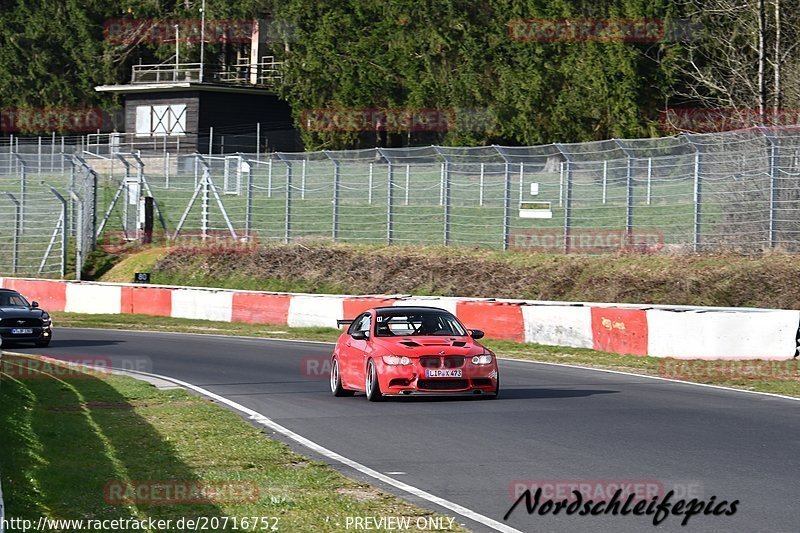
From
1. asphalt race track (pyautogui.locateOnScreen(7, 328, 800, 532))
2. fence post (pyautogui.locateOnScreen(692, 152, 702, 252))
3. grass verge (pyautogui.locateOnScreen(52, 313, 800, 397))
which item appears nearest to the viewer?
asphalt race track (pyautogui.locateOnScreen(7, 328, 800, 532))

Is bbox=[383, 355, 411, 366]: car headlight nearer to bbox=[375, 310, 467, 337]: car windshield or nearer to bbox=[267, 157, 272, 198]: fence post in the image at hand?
bbox=[375, 310, 467, 337]: car windshield

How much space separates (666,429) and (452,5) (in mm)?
42043

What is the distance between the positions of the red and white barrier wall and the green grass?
941cm

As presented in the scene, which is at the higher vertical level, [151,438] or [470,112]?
[470,112]

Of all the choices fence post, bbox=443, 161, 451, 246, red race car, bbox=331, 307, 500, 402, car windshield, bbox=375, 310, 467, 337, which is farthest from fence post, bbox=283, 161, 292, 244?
red race car, bbox=331, 307, 500, 402

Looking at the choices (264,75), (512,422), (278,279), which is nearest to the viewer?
(512,422)

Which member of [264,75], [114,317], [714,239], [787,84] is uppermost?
[264,75]

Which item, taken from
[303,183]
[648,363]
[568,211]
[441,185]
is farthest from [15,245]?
[648,363]

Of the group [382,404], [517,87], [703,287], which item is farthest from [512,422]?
[517,87]

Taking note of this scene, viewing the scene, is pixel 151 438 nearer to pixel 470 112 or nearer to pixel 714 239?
pixel 714 239

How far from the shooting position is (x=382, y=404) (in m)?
17.0

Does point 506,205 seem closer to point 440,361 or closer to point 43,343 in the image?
point 43,343

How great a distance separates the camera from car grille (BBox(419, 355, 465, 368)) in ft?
54.5

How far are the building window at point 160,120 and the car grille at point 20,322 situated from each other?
3932cm
